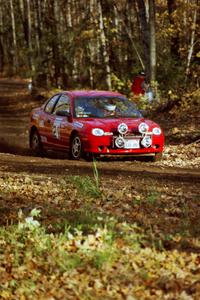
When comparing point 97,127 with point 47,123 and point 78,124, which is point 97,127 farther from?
point 47,123

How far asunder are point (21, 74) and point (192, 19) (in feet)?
114

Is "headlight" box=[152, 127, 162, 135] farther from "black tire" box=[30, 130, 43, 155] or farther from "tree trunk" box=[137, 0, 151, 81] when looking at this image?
"tree trunk" box=[137, 0, 151, 81]

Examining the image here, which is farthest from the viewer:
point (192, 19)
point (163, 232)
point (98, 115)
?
point (192, 19)

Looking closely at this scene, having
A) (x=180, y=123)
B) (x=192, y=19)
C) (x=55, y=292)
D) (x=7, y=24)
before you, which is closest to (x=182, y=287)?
(x=55, y=292)

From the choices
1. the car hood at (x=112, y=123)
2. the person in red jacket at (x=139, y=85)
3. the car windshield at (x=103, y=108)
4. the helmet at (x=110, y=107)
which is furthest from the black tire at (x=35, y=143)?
the person in red jacket at (x=139, y=85)

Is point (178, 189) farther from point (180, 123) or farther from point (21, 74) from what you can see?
point (21, 74)

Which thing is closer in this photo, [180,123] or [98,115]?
[98,115]

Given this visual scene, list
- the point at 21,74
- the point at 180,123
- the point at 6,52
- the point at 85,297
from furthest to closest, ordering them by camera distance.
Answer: the point at 6,52 → the point at 21,74 → the point at 180,123 → the point at 85,297

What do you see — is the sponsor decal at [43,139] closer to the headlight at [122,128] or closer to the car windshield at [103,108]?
the car windshield at [103,108]

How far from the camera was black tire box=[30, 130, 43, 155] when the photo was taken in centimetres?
1619

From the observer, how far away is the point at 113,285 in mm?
6055

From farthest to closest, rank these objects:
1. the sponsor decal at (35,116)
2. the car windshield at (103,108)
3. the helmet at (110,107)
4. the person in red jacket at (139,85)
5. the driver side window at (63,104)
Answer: the person in red jacket at (139,85) → the sponsor decal at (35,116) → the driver side window at (63,104) → the helmet at (110,107) → the car windshield at (103,108)

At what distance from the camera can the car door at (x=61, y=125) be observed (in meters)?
14.4

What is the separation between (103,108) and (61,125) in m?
1.07
